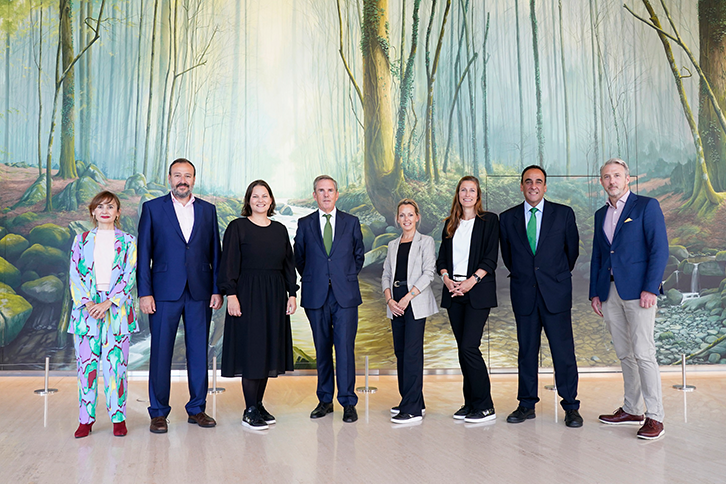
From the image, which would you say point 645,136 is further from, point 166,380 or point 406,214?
point 166,380

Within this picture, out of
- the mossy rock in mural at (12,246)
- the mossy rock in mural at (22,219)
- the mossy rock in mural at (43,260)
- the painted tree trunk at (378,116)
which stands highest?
the painted tree trunk at (378,116)

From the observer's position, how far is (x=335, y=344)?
3982 mm

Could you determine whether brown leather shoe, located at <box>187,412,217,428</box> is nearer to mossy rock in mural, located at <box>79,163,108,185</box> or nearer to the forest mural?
the forest mural

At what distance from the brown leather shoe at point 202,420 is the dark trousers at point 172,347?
3cm

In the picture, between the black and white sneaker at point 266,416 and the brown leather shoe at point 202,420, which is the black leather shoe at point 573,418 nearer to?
the black and white sneaker at point 266,416

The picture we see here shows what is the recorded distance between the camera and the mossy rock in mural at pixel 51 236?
5.68 m

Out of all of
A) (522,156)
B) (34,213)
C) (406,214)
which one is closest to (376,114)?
(522,156)

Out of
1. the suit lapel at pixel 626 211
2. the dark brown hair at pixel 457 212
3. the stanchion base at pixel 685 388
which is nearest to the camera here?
the suit lapel at pixel 626 211

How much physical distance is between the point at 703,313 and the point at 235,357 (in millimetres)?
4982

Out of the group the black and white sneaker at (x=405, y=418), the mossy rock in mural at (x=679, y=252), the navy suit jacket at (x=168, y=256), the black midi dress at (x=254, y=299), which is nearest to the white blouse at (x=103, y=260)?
the navy suit jacket at (x=168, y=256)

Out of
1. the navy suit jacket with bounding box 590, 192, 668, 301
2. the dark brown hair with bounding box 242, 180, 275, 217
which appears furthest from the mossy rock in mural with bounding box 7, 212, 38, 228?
the navy suit jacket with bounding box 590, 192, 668, 301

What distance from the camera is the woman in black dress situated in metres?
3.64

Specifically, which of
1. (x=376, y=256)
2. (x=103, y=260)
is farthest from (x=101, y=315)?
(x=376, y=256)

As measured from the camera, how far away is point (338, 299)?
3.91 metres
